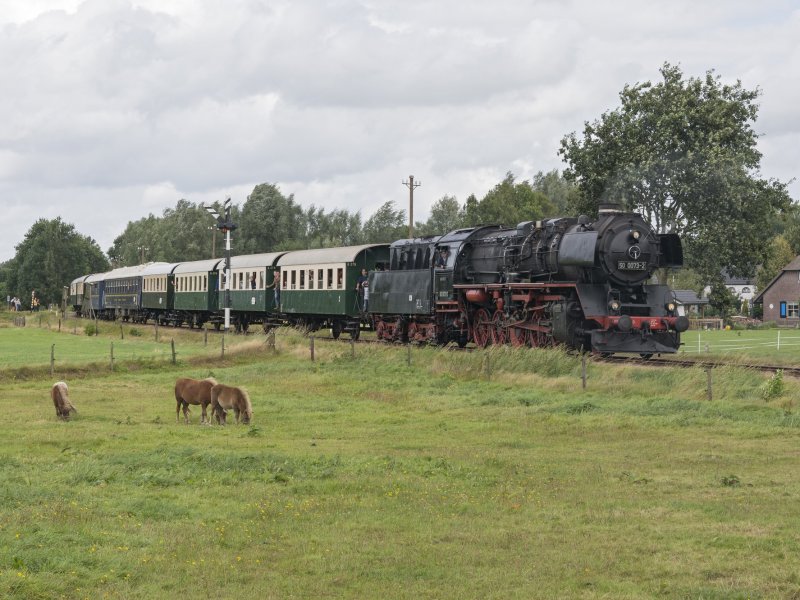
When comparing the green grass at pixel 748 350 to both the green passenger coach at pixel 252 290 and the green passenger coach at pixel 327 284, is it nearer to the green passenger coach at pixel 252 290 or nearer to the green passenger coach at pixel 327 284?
the green passenger coach at pixel 327 284

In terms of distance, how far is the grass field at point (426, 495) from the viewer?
1056 cm

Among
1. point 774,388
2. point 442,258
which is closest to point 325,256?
point 442,258

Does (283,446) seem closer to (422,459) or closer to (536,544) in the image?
(422,459)

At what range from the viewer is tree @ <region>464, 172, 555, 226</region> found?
334 feet

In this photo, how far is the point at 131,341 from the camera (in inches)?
2221

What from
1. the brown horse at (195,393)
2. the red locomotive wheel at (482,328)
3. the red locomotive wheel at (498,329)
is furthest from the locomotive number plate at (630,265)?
the brown horse at (195,393)

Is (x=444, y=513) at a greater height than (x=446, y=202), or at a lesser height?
lesser

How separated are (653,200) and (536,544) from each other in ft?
151

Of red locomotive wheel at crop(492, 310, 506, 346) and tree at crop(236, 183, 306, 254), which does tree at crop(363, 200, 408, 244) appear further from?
red locomotive wheel at crop(492, 310, 506, 346)

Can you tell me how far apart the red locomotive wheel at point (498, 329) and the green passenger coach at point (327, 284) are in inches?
458

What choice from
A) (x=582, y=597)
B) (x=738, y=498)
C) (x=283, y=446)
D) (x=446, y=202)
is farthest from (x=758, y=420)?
(x=446, y=202)

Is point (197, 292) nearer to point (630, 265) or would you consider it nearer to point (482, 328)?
point (482, 328)

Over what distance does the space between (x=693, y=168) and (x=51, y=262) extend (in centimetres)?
11213

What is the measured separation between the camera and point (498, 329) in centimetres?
3469
